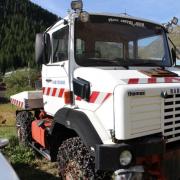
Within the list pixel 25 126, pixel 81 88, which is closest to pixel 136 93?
pixel 81 88

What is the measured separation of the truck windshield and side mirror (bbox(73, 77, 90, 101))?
13.1 inches

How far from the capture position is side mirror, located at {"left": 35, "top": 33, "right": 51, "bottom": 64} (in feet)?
18.5

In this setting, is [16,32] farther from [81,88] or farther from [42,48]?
[81,88]

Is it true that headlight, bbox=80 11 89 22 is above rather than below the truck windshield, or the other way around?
above

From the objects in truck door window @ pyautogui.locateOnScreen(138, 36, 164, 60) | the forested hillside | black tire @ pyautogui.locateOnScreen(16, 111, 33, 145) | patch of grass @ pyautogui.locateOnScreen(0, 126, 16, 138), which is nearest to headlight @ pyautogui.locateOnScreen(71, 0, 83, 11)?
truck door window @ pyautogui.locateOnScreen(138, 36, 164, 60)

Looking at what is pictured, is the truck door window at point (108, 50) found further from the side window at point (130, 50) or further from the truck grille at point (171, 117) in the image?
the truck grille at point (171, 117)

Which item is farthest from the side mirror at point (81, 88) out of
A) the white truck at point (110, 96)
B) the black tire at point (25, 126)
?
the black tire at point (25, 126)

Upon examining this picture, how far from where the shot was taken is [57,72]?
592 centimetres

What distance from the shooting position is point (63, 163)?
5188mm

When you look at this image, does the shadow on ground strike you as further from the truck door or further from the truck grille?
the truck grille

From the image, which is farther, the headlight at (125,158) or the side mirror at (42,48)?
the side mirror at (42,48)

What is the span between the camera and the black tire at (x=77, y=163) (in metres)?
4.68

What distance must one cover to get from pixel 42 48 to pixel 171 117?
2186 millimetres

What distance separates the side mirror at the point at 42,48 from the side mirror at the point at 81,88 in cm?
80
